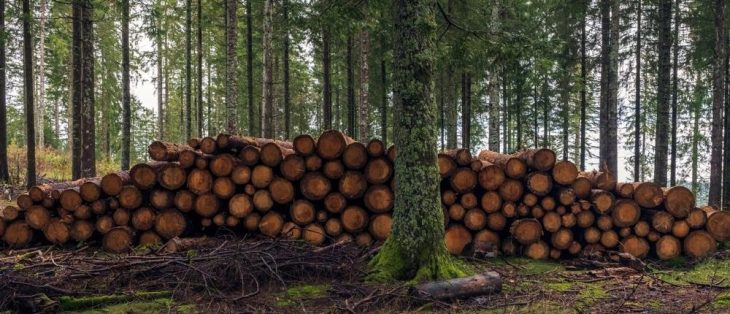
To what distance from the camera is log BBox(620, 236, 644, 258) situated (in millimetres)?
7543

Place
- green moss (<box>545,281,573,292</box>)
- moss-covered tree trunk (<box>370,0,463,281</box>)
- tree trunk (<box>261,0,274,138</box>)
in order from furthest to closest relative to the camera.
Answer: tree trunk (<box>261,0,274,138</box>) < green moss (<box>545,281,573,292</box>) < moss-covered tree trunk (<box>370,0,463,281</box>)

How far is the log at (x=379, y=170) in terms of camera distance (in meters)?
7.26

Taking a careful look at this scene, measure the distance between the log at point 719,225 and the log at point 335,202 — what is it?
19.3 ft

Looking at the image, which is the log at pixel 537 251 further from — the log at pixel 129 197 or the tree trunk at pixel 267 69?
the tree trunk at pixel 267 69

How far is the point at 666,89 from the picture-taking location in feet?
42.3

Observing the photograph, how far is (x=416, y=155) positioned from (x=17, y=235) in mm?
6394

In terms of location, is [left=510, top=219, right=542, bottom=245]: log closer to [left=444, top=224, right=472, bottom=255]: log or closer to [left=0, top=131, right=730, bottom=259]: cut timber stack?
[left=0, top=131, right=730, bottom=259]: cut timber stack

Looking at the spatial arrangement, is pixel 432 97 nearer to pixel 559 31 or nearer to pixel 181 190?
pixel 181 190

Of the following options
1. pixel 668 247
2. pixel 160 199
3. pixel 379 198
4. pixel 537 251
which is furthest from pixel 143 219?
pixel 668 247

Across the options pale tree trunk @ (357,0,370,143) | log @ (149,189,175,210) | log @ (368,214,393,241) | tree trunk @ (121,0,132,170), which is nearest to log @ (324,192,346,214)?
log @ (368,214,393,241)

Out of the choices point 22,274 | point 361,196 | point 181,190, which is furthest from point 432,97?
point 22,274

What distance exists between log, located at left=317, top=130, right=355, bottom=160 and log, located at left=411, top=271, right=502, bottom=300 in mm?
2864

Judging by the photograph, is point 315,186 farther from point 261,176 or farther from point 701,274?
point 701,274

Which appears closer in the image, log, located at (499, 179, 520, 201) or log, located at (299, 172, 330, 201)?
log, located at (299, 172, 330, 201)
